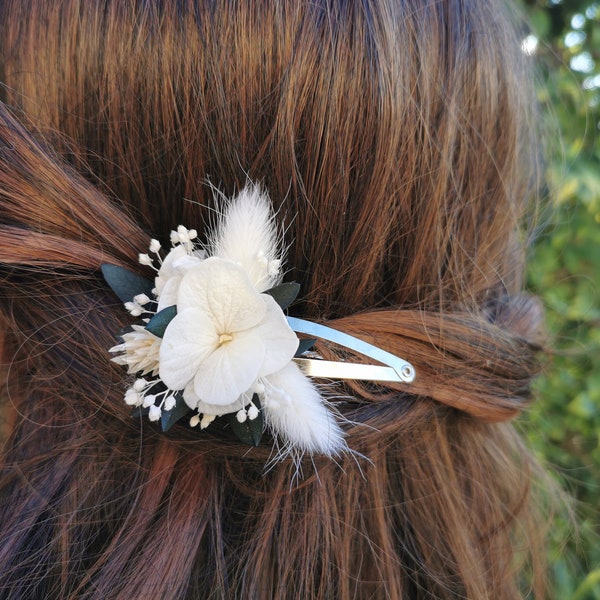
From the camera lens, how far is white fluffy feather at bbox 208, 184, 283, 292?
0.66m

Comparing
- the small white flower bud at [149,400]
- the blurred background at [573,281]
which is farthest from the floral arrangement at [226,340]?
the blurred background at [573,281]

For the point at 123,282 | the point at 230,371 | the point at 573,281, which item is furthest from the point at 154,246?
the point at 573,281

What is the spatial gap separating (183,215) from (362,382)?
29 cm

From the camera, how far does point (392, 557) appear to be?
2.58 feet

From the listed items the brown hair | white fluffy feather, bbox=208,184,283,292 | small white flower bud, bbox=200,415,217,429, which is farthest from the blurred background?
small white flower bud, bbox=200,415,217,429

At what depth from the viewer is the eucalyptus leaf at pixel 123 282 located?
639 millimetres

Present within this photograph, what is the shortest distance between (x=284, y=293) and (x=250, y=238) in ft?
0.24

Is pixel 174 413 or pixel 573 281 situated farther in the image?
pixel 573 281

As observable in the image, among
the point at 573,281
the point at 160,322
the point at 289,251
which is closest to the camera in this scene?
the point at 160,322

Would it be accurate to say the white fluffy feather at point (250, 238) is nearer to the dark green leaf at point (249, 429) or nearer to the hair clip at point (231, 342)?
the hair clip at point (231, 342)

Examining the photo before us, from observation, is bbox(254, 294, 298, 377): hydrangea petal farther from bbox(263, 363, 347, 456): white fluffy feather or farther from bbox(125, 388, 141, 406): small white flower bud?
bbox(125, 388, 141, 406): small white flower bud

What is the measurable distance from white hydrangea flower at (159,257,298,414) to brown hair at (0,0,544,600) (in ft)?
0.29

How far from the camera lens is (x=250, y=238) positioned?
66 centimetres

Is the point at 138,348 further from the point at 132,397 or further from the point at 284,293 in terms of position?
the point at 284,293
